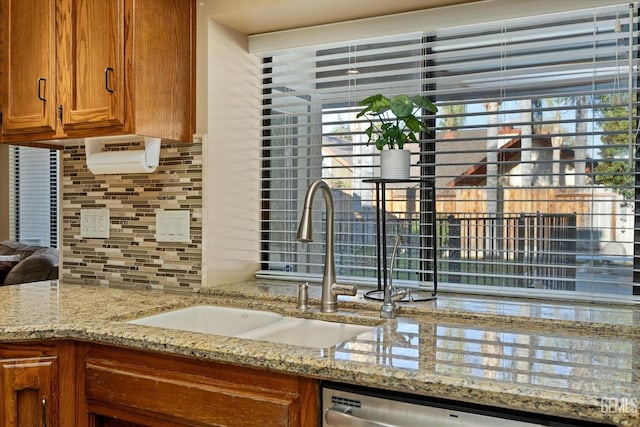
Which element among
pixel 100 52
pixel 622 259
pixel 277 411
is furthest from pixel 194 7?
pixel 622 259

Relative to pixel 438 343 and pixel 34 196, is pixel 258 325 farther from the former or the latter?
pixel 34 196

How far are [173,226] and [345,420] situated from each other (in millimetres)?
1254

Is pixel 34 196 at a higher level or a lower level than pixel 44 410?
higher

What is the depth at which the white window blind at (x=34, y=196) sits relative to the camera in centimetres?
550

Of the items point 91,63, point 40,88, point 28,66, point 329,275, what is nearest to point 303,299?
point 329,275

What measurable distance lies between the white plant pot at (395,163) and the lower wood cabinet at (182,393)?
2.78 feet

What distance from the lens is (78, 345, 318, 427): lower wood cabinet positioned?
1354 mm

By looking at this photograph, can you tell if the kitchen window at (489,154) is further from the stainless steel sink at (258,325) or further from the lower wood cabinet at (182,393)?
the lower wood cabinet at (182,393)

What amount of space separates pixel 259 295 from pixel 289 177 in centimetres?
64

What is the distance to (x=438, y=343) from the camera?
144 centimetres

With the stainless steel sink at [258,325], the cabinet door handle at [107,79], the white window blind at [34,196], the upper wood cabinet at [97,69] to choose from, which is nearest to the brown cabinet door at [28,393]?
the stainless steel sink at [258,325]

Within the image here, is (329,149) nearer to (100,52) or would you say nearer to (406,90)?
(406,90)

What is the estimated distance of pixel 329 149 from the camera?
242 centimetres

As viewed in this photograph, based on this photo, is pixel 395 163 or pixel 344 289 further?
pixel 395 163
